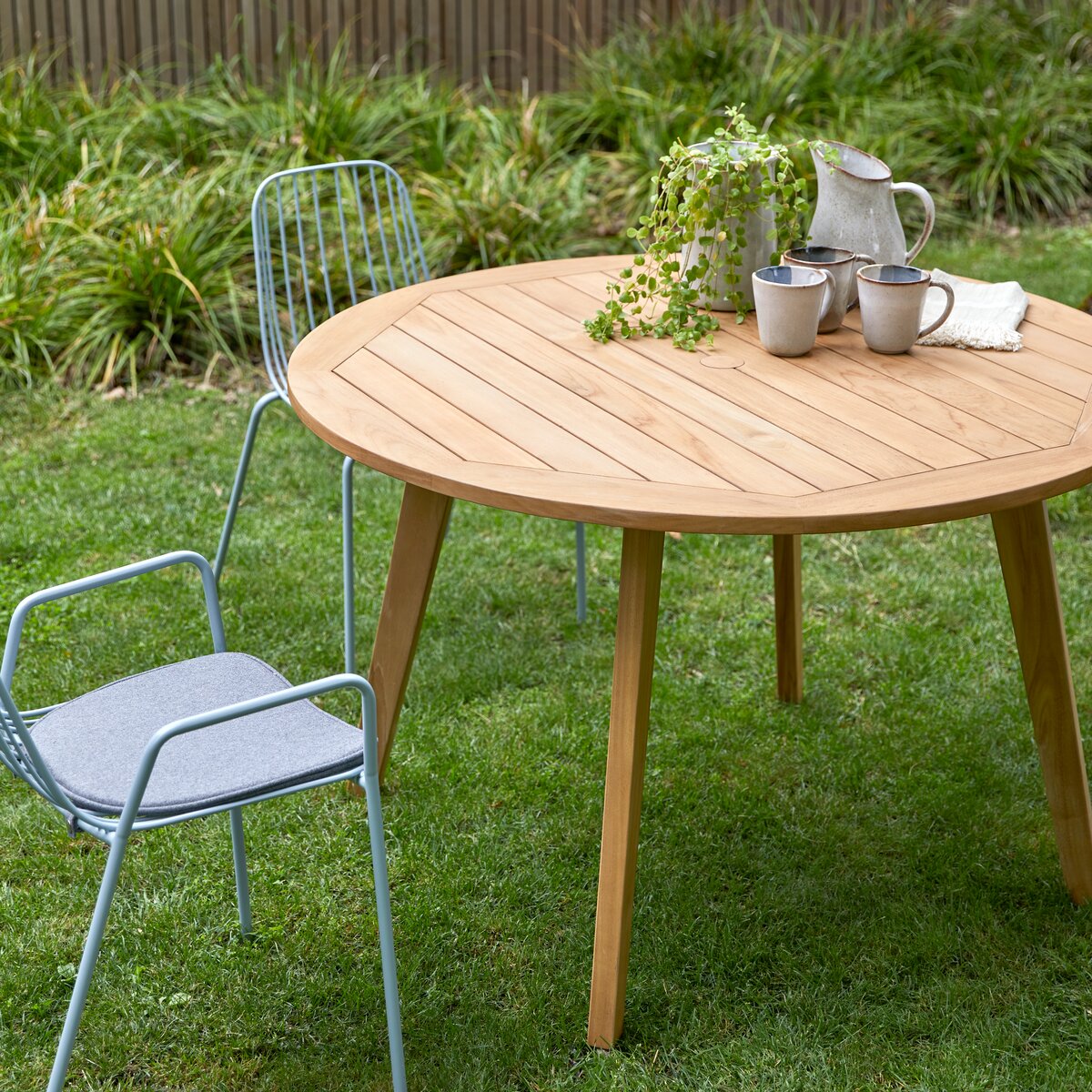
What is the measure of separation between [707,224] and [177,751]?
1292mm

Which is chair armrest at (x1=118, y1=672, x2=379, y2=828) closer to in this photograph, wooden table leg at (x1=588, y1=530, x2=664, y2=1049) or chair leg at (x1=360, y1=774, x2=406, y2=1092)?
chair leg at (x1=360, y1=774, x2=406, y2=1092)

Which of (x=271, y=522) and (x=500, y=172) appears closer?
(x=271, y=522)

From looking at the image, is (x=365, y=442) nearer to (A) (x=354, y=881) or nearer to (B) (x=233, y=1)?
(A) (x=354, y=881)

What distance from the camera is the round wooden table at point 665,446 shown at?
1.84 m

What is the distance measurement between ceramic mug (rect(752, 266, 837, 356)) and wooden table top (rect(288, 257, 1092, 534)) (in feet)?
Result: 0.11

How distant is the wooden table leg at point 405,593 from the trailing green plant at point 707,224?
44cm

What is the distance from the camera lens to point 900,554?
3699mm

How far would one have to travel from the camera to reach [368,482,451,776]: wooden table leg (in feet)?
7.89

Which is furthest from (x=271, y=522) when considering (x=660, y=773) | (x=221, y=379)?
(x=660, y=773)

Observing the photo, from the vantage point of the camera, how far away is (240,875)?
2.29m

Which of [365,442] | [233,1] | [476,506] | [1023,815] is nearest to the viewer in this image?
[365,442]

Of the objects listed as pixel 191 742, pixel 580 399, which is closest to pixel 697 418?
pixel 580 399

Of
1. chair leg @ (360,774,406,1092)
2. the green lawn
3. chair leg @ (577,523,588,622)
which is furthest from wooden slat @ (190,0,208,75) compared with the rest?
chair leg @ (360,774,406,1092)

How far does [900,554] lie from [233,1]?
4.55m
